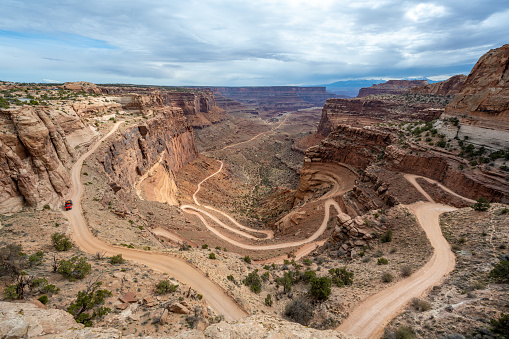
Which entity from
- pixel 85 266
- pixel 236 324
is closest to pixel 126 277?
pixel 85 266

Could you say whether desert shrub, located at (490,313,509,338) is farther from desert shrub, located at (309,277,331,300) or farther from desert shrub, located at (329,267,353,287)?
desert shrub, located at (329,267,353,287)

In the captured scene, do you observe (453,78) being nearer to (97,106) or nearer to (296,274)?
(296,274)

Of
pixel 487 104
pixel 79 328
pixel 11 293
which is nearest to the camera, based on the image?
pixel 79 328

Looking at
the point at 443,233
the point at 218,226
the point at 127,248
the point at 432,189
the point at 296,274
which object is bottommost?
the point at 218,226

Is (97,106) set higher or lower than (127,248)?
higher

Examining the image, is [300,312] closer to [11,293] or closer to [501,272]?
[501,272]

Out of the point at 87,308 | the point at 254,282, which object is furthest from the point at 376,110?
the point at 87,308
